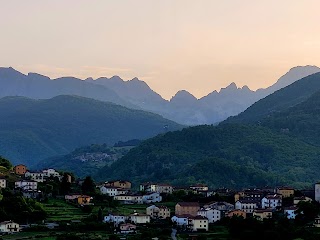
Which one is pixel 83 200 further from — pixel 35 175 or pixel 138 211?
pixel 35 175

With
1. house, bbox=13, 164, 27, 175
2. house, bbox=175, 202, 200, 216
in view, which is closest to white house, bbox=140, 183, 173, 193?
house, bbox=13, 164, 27, 175

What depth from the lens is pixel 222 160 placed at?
527 feet

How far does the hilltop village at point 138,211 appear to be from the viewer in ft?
225

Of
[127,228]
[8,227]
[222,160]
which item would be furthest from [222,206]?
[222,160]

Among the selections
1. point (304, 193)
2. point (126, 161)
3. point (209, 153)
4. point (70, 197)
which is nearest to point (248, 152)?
point (209, 153)

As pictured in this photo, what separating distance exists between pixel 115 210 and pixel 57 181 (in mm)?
18373

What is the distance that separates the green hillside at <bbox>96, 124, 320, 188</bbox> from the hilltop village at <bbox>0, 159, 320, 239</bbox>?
52392 millimetres

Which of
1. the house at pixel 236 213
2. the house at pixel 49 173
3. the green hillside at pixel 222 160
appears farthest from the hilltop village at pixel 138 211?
the green hillside at pixel 222 160

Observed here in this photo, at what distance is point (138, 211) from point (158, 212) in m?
3.24

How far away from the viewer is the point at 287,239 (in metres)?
63.6

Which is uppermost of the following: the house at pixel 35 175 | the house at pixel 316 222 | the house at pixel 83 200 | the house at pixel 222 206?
the house at pixel 35 175

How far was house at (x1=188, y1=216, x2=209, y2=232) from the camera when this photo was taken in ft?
240

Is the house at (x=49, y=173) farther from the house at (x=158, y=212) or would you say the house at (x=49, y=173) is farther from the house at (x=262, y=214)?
the house at (x=262, y=214)

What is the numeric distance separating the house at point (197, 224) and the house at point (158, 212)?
6467mm
